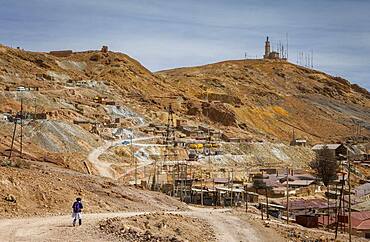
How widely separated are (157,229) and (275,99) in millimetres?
91928

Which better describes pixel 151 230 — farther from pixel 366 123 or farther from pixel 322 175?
pixel 366 123

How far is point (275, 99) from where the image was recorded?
10875 cm

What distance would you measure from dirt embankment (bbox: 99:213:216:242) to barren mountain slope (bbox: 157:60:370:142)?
58.8 meters

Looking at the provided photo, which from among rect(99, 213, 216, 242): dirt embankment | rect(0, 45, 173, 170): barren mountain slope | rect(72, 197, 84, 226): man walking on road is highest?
rect(0, 45, 173, 170): barren mountain slope

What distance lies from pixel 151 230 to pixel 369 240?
15.7m

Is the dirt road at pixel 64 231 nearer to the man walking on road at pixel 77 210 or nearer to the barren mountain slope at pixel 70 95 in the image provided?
the man walking on road at pixel 77 210

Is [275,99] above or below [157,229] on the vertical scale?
above

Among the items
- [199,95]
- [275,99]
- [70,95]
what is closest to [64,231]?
[70,95]

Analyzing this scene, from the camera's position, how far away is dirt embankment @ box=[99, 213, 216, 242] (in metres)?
17.4

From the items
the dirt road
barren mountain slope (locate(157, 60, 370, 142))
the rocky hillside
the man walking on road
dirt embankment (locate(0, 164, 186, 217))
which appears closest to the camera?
the dirt road

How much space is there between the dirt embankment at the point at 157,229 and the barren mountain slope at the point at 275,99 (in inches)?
2317

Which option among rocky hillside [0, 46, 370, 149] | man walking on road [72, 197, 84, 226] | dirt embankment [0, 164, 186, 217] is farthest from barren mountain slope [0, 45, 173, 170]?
man walking on road [72, 197, 84, 226]

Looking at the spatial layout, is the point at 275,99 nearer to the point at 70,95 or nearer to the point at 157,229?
the point at 70,95

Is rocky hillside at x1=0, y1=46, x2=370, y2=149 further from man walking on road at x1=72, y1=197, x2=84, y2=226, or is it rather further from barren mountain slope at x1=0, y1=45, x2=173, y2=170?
man walking on road at x1=72, y1=197, x2=84, y2=226
